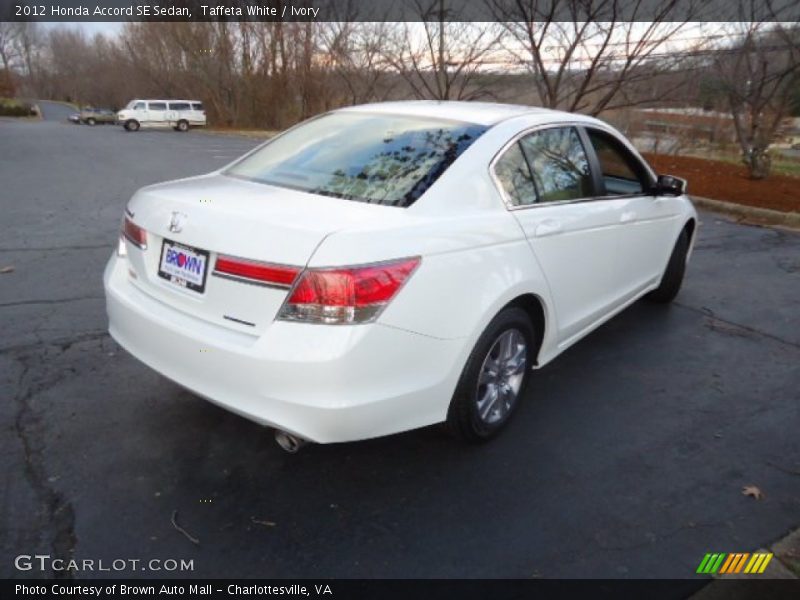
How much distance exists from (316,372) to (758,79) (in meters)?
11.6

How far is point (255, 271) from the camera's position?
2.21 m

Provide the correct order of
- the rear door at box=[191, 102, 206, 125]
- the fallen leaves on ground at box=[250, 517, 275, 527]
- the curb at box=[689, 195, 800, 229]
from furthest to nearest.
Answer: the rear door at box=[191, 102, 206, 125] < the curb at box=[689, 195, 800, 229] < the fallen leaves on ground at box=[250, 517, 275, 527]

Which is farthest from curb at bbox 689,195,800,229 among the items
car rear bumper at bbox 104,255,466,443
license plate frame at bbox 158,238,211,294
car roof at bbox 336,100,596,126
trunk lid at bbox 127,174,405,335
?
license plate frame at bbox 158,238,211,294

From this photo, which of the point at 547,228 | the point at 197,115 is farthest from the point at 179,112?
the point at 547,228

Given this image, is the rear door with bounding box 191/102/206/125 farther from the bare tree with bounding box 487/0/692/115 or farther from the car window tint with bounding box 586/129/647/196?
the car window tint with bounding box 586/129/647/196

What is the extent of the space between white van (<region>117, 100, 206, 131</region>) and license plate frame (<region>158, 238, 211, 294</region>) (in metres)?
35.8

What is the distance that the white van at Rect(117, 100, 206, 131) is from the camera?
111ft

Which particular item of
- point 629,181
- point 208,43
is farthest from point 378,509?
point 208,43

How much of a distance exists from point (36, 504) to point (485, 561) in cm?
184

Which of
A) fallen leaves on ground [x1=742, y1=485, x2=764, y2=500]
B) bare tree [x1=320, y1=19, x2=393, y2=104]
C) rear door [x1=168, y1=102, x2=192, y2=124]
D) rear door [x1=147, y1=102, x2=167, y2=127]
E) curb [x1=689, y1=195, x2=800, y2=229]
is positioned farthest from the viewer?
rear door [x1=168, y1=102, x2=192, y2=124]

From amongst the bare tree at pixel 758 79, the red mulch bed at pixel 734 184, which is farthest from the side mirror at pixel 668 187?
the bare tree at pixel 758 79

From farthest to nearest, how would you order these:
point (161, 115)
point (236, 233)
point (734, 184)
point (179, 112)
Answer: point (179, 112) < point (161, 115) < point (734, 184) < point (236, 233)

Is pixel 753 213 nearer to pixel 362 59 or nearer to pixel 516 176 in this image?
pixel 516 176
